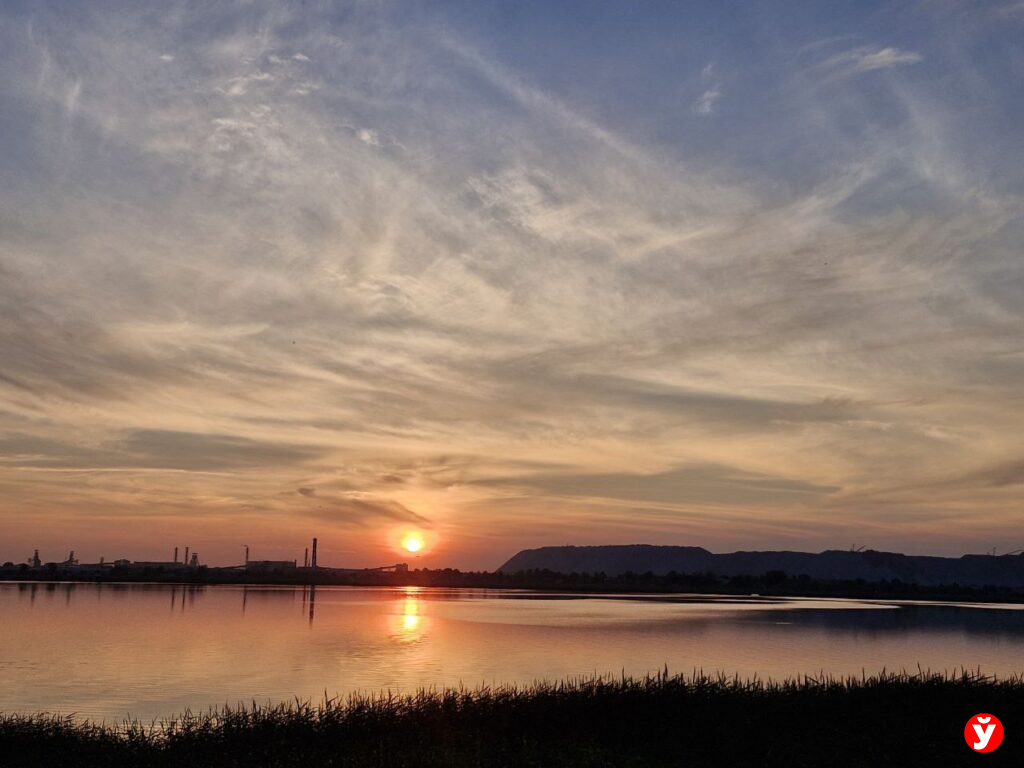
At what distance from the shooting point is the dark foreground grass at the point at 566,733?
24906mm

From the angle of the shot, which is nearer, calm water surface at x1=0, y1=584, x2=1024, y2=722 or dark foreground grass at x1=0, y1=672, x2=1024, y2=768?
dark foreground grass at x1=0, y1=672, x2=1024, y2=768

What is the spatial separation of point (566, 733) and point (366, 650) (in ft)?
132

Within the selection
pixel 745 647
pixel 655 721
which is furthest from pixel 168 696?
pixel 745 647

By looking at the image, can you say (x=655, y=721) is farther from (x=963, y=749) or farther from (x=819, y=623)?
(x=819, y=623)

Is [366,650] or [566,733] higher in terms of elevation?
[566,733]

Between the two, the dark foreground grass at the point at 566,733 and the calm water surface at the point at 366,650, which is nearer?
the dark foreground grass at the point at 566,733

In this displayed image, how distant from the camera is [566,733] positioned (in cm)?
2867

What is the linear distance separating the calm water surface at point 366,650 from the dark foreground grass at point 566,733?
38.7 feet

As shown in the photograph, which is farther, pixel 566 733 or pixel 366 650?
pixel 366 650

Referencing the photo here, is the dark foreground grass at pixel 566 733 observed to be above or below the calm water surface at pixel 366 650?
above

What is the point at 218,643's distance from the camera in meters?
68.3

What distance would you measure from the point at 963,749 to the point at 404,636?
57306 mm

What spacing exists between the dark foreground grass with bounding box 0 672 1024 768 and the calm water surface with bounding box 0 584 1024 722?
38.7ft

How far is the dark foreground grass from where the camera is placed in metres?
24.9
